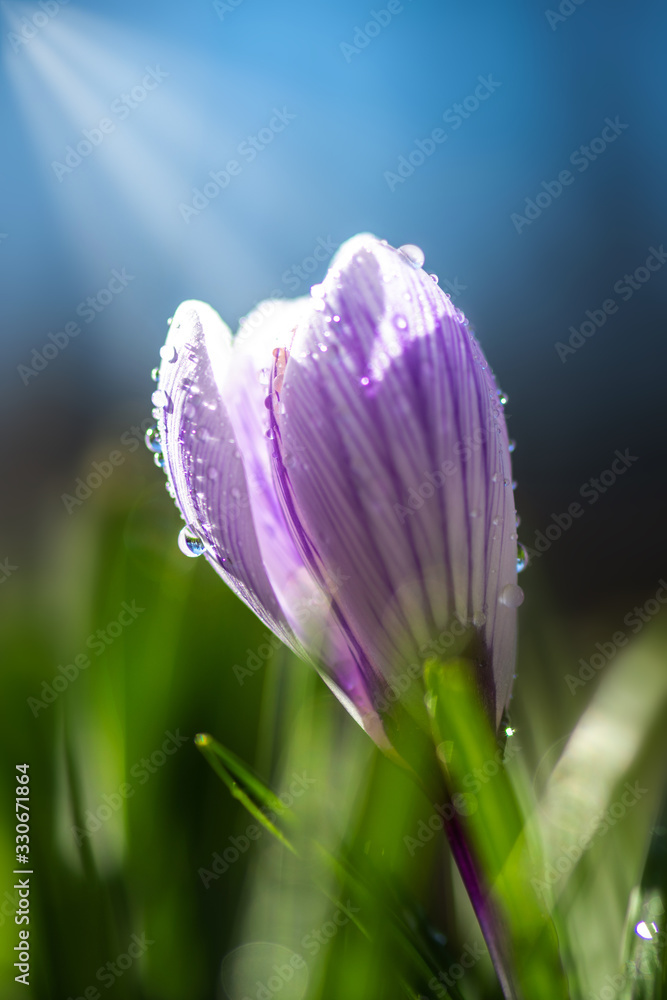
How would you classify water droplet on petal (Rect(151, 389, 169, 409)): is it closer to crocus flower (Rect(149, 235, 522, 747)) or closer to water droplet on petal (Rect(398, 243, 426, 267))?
crocus flower (Rect(149, 235, 522, 747))

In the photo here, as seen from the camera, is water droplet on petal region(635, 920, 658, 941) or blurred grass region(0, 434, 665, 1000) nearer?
water droplet on petal region(635, 920, 658, 941)

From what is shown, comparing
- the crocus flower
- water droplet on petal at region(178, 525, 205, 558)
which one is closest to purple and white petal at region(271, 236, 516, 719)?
the crocus flower

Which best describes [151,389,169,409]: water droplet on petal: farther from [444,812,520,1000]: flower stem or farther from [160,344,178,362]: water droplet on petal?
[444,812,520,1000]: flower stem

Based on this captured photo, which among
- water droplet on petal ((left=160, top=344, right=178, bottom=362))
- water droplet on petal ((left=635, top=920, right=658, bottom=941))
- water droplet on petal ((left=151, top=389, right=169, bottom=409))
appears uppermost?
water droplet on petal ((left=160, top=344, right=178, bottom=362))

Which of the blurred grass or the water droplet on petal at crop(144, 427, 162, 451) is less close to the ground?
the water droplet on petal at crop(144, 427, 162, 451)

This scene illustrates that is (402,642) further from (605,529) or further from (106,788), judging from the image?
(605,529)

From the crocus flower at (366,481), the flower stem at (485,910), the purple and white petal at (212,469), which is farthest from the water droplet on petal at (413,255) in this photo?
the flower stem at (485,910)

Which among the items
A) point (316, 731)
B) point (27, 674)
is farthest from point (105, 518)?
point (316, 731)
